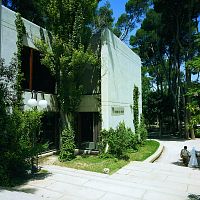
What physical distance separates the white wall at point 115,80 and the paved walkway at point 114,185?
424cm

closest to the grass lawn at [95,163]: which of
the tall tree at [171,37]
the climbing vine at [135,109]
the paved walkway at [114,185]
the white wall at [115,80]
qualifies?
the paved walkway at [114,185]

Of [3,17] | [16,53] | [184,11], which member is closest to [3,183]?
[16,53]

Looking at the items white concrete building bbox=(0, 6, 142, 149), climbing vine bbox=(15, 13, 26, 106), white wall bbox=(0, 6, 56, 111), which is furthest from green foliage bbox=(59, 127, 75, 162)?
climbing vine bbox=(15, 13, 26, 106)

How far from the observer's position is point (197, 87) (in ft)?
27.5

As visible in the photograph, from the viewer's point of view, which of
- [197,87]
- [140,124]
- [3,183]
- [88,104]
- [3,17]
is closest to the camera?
[197,87]

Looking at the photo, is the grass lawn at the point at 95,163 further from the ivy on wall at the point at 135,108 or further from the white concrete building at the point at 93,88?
the ivy on wall at the point at 135,108

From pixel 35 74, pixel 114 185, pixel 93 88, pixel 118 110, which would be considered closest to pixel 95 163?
pixel 114 185

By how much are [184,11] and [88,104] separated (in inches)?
765

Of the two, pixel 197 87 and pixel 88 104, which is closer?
pixel 197 87

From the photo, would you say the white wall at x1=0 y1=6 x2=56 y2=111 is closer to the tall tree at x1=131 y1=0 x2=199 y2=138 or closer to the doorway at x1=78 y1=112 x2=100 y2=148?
the doorway at x1=78 y1=112 x2=100 y2=148

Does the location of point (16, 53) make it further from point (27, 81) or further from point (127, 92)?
point (127, 92)

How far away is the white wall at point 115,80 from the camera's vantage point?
16.9 metres

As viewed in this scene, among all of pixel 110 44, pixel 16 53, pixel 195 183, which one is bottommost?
pixel 195 183

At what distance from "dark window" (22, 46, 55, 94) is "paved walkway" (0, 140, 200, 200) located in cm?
455
